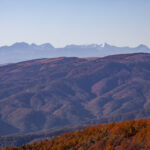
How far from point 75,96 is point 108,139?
140930mm

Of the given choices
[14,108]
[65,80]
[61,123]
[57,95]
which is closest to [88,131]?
[61,123]

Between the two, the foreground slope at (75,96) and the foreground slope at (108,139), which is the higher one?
the foreground slope at (108,139)

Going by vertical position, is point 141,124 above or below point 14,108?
above

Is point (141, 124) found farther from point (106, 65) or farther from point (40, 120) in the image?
point (106, 65)

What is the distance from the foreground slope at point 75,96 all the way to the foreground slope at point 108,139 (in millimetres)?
89109

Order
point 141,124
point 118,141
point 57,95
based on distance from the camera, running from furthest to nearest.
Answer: point 57,95
point 141,124
point 118,141

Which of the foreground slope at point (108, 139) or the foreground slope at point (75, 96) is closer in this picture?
the foreground slope at point (108, 139)

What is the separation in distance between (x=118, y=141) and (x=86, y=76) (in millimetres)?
167292

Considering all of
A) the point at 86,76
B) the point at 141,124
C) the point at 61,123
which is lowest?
the point at 61,123

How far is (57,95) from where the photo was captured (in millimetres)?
157375

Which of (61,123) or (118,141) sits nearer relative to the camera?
(118,141)

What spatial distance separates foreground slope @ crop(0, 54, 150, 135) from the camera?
131 m

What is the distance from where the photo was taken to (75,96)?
160 m

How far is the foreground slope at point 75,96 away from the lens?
131 m
